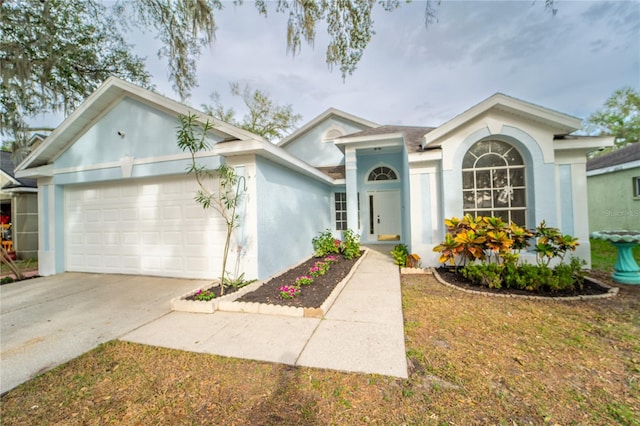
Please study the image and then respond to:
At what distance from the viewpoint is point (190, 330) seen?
134 inches

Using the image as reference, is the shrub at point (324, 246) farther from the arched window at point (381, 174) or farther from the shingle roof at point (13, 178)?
the shingle roof at point (13, 178)

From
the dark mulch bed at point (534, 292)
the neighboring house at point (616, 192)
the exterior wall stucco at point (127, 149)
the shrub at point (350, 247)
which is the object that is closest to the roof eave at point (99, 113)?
the exterior wall stucco at point (127, 149)

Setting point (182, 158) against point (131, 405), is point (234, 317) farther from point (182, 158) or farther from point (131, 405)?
point (182, 158)

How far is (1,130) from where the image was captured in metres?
7.69

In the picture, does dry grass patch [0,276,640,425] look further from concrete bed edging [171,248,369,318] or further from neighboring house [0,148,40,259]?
neighboring house [0,148,40,259]

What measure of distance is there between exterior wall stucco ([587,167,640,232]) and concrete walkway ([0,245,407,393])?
1325 centimetres

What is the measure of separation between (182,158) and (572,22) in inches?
367

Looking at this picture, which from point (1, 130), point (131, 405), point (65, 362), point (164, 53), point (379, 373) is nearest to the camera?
point (131, 405)

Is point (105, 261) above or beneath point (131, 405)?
above

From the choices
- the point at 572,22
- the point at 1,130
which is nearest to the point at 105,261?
the point at 1,130

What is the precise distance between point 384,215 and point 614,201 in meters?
11.0

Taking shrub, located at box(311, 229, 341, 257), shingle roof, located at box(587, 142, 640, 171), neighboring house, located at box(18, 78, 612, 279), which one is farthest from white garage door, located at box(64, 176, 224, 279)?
shingle roof, located at box(587, 142, 640, 171)

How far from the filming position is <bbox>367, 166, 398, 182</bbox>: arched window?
34.3 ft

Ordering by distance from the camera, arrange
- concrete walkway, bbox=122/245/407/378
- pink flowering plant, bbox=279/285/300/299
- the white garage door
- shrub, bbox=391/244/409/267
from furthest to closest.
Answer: shrub, bbox=391/244/409/267
the white garage door
pink flowering plant, bbox=279/285/300/299
concrete walkway, bbox=122/245/407/378
